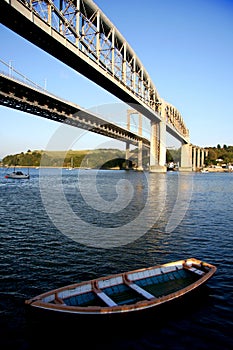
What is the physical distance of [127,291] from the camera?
1059cm

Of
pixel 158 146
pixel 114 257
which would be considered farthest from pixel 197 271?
pixel 158 146

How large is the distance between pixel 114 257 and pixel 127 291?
4.81 m

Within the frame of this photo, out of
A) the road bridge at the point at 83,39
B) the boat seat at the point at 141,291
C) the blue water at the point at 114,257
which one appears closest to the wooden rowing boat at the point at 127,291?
the boat seat at the point at 141,291

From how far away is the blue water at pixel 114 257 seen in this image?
875 centimetres

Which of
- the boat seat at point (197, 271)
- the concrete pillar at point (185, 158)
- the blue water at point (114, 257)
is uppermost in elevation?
the concrete pillar at point (185, 158)

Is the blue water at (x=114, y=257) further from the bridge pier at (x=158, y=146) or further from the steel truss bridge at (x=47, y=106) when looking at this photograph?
the bridge pier at (x=158, y=146)

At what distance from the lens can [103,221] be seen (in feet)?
83.0

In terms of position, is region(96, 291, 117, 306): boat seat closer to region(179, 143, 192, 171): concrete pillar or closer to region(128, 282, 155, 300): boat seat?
region(128, 282, 155, 300): boat seat

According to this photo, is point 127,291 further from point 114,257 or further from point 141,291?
point 114,257

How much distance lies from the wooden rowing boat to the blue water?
633mm

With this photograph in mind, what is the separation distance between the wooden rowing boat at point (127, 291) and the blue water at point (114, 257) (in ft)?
2.08

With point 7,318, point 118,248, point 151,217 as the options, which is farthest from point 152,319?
point 151,217

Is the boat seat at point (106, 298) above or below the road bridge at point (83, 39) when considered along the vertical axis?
below

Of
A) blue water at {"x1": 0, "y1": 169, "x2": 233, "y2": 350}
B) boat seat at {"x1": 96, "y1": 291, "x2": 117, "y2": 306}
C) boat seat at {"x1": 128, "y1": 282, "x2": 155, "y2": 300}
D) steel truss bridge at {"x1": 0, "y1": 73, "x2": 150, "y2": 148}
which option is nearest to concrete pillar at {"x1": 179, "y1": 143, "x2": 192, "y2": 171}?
steel truss bridge at {"x1": 0, "y1": 73, "x2": 150, "y2": 148}
